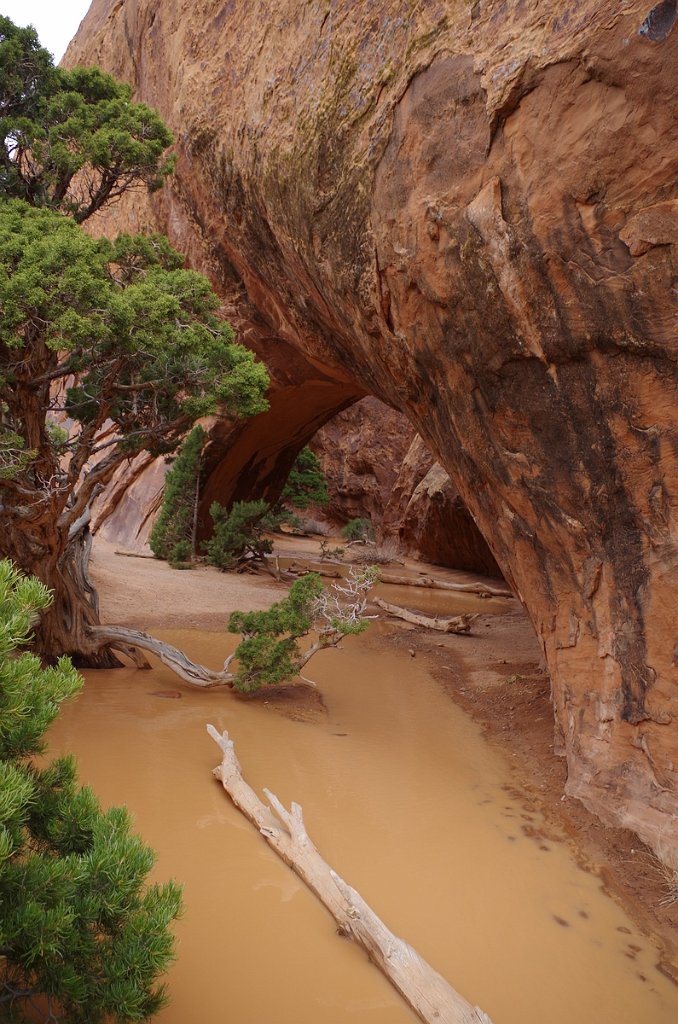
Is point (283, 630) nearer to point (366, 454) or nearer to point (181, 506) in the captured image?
point (181, 506)

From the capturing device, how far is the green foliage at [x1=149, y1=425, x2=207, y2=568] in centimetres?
1518

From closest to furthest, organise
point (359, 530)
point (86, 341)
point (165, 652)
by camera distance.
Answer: point (86, 341), point (165, 652), point (359, 530)

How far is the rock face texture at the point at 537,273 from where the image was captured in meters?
4.32

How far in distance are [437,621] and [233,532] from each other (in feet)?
17.7

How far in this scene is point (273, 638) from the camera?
7320mm

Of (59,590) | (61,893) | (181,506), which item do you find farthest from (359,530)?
(61,893)

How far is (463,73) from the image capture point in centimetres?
501

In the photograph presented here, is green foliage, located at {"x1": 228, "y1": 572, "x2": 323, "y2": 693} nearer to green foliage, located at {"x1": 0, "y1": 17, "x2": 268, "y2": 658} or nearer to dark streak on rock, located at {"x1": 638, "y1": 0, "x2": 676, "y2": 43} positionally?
green foliage, located at {"x1": 0, "y1": 17, "x2": 268, "y2": 658}

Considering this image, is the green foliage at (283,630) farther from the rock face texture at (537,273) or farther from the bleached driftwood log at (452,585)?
the bleached driftwood log at (452,585)

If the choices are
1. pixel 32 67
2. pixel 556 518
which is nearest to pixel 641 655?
pixel 556 518

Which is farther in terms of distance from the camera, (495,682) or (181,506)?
(181,506)

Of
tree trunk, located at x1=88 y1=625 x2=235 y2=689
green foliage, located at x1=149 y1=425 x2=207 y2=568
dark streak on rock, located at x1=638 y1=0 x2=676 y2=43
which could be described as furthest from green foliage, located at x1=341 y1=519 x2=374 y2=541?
dark streak on rock, located at x1=638 y1=0 x2=676 y2=43

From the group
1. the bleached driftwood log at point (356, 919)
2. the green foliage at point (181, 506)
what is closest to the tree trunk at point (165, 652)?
the bleached driftwood log at point (356, 919)

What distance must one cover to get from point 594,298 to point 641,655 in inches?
99.8
